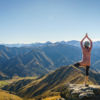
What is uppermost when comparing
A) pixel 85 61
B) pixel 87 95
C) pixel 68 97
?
pixel 85 61

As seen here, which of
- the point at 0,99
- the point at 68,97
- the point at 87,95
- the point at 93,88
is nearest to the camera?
the point at 87,95

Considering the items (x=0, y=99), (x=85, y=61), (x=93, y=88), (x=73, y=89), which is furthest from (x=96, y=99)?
(x=0, y=99)

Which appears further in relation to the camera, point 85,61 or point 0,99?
point 0,99

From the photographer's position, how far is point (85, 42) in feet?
67.8

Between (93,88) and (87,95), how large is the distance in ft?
6.68

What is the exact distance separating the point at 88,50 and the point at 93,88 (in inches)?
235

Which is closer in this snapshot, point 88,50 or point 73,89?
point 88,50

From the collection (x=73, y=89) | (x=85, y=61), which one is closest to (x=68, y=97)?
(x=73, y=89)

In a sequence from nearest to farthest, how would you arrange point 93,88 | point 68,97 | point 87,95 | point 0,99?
point 87,95, point 93,88, point 68,97, point 0,99

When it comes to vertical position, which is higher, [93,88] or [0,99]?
[93,88]

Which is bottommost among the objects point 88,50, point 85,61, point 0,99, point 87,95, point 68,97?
point 0,99

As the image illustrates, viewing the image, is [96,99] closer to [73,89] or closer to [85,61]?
[73,89]

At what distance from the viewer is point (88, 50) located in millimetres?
21000

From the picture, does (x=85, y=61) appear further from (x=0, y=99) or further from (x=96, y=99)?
(x=0, y=99)
